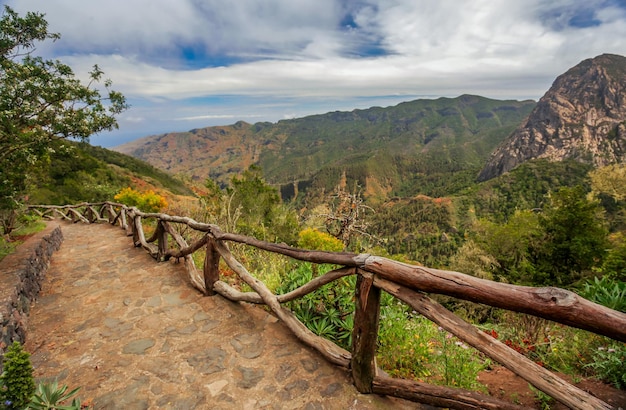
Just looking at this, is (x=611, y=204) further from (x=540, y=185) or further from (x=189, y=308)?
(x=189, y=308)

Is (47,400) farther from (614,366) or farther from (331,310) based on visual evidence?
(614,366)

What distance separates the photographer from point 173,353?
314cm

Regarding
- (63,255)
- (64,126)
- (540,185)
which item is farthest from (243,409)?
(540,185)

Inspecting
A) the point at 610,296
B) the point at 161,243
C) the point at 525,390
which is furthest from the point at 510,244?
the point at 161,243

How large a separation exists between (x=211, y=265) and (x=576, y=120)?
191018 mm

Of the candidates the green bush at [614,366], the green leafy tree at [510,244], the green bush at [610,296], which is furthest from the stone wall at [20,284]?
the green leafy tree at [510,244]

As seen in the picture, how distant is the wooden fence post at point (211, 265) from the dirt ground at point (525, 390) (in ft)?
10.9

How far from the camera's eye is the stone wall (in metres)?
3.26

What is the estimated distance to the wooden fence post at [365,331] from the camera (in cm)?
232

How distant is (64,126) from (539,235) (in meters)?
18.8

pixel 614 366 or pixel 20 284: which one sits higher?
pixel 614 366

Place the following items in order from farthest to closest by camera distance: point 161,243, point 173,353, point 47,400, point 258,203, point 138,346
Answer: point 258,203, point 161,243, point 138,346, point 173,353, point 47,400

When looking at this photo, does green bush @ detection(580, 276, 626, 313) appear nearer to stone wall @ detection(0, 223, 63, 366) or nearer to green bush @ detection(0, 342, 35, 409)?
green bush @ detection(0, 342, 35, 409)

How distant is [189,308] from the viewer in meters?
4.07
